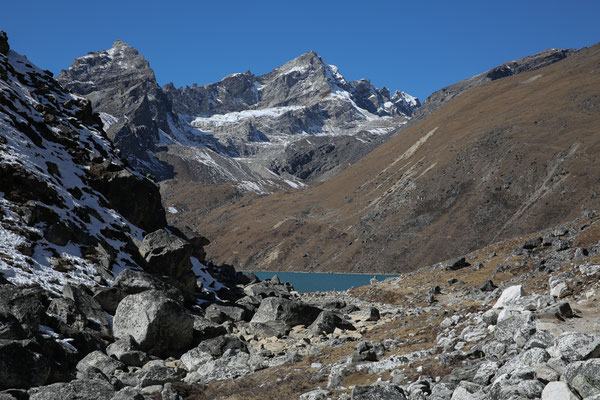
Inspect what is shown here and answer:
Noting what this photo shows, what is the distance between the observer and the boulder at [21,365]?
66.1ft

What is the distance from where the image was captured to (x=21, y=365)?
68.1 feet

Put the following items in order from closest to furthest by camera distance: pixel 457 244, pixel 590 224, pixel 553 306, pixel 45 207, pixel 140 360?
pixel 553 306
pixel 140 360
pixel 45 207
pixel 590 224
pixel 457 244

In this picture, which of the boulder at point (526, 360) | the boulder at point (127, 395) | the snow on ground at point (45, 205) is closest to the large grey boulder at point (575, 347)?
the boulder at point (526, 360)

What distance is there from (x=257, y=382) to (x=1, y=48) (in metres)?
59.9

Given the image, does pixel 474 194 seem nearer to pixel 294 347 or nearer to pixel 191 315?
pixel 191 315

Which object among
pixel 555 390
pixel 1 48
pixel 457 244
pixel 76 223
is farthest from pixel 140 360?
pixel 457 244

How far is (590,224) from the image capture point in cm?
5125

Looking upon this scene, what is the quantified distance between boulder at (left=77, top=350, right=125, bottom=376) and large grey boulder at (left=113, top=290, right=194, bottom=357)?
353cm

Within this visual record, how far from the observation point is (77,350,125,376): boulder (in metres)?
25.0

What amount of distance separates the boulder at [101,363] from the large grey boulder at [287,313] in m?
13.5

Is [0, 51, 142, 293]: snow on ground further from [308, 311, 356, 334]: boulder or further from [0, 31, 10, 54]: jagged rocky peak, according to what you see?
[308, 311, 356, 334]: boulder

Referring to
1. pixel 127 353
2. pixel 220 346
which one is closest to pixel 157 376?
pixel 127 353

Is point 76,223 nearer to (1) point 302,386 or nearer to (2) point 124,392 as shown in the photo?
(2) point 124,392

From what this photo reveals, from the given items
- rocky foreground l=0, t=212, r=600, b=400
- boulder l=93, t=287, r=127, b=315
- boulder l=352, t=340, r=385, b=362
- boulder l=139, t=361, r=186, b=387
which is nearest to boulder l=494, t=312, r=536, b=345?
rocky foreground l=0, t=212, r=600, b=400
